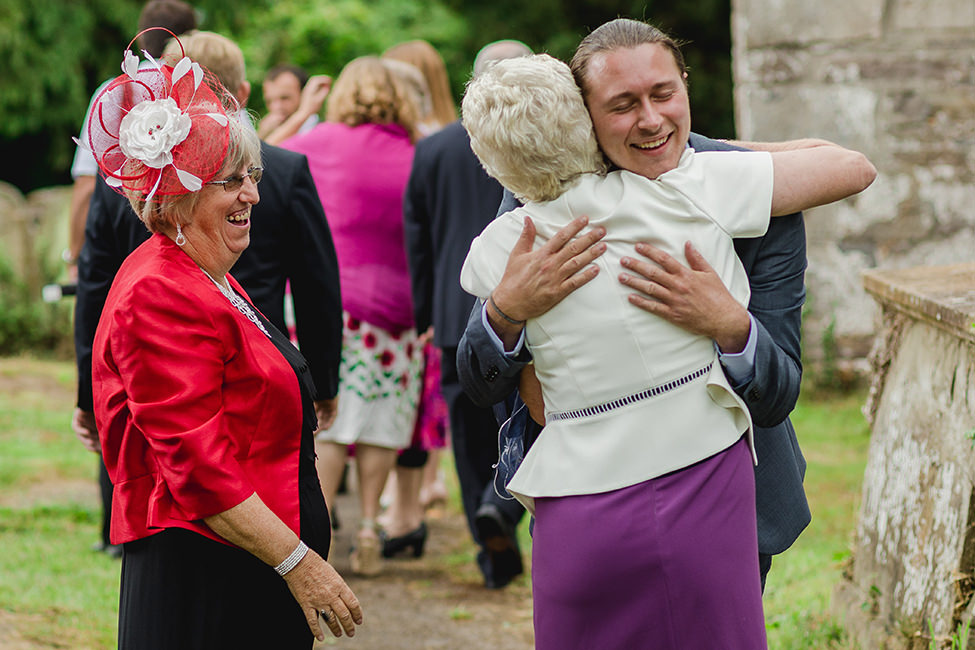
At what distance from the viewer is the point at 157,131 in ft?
7.34

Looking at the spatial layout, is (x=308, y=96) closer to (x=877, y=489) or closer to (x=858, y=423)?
(x=877, y=489)

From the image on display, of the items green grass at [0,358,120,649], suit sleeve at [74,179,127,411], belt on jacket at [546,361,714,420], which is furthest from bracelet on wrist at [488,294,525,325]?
green grass at [0,358,120,649]

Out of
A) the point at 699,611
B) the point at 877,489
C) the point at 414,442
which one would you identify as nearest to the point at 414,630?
the point at 414,442

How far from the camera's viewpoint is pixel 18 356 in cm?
1062

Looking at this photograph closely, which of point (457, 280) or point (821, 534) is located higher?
point (457, 280)

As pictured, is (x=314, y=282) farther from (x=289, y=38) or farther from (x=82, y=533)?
(x=289, y=38)

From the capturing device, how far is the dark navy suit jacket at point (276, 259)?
3.49 metres

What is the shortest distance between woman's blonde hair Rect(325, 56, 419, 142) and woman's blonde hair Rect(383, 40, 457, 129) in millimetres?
798

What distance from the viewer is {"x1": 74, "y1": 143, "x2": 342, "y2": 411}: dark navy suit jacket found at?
3490mm

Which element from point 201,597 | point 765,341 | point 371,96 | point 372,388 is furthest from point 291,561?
point 371,96

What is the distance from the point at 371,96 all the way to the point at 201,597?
9.95ft

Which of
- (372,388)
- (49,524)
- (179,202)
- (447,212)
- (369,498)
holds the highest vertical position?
(179,202)

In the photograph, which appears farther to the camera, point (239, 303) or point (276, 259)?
point (276, 259)

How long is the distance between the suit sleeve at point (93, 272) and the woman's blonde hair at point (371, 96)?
153 centimetres
